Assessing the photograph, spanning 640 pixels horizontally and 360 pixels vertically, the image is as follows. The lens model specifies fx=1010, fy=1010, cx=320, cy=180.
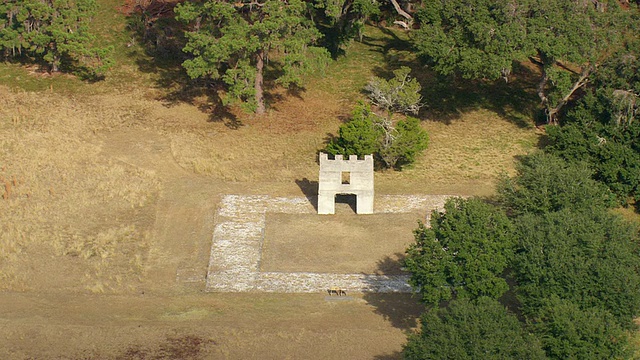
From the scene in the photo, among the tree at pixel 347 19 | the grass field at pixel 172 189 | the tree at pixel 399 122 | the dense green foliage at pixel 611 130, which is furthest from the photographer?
the tree at pixel 347 19

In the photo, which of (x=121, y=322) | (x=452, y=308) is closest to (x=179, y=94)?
(x=121, y=322)

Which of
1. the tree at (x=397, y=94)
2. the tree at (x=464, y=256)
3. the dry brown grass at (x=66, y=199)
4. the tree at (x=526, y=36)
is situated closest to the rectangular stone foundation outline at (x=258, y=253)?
the dry brown grass at (x=66, y=199)

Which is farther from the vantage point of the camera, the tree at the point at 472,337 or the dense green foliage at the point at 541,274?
the dense green foliage at the point at 541,274

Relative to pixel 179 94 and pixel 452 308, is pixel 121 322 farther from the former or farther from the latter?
pixel 179 94

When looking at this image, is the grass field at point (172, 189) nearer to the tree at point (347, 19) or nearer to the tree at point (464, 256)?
the tree at point (347, 19)

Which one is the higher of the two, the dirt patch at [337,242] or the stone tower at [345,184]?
the stone tower at [345,184]

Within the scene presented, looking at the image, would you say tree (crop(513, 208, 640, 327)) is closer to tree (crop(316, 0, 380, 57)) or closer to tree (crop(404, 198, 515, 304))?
tree (crop(404, 198, 515, 304))

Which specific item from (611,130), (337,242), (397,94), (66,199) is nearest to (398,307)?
(337,242)
